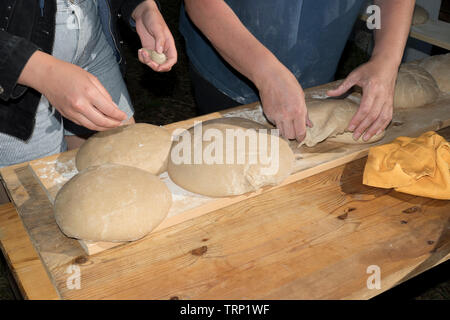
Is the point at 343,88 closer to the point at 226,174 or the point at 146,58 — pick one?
the point at 226,174

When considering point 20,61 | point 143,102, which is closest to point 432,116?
point 20,61

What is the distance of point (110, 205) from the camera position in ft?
3.48

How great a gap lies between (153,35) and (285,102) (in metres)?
0.49

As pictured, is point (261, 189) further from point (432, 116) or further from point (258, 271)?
point (432, 116)

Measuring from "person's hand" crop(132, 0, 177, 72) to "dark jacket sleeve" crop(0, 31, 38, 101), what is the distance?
0.36 meters

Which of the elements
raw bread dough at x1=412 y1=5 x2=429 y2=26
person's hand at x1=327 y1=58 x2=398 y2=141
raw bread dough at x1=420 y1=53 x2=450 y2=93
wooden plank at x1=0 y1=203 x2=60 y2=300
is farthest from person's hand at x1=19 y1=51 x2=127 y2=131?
raw bread dough at x1=412 y1=5 x2=429 y2=26

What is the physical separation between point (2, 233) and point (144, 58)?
2.21 ft

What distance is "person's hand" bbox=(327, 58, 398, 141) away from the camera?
1428mm

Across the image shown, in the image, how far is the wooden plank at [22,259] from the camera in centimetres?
100

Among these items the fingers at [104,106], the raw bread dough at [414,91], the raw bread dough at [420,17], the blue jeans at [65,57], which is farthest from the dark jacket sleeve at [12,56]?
the raw bread dough at [420,17]

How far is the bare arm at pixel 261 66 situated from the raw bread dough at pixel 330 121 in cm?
7

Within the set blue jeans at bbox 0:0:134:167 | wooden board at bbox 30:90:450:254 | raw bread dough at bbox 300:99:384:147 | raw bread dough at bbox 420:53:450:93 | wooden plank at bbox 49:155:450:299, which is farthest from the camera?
raw bread dough at bbox 420:53:450:93

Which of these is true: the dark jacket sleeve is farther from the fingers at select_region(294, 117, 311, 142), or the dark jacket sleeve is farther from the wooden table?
the fingers at select_region(294, 117, 311, 142)

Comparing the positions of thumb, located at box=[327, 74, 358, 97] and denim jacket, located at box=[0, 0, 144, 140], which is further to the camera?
thumb, located at box=[327, 74, 358, 97]
